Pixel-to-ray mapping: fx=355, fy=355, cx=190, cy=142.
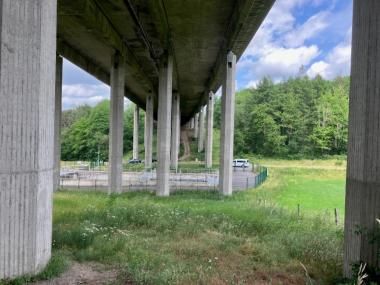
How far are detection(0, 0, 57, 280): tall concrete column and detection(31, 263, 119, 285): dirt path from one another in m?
0.58

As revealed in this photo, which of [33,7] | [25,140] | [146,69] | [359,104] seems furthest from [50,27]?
[146,69]

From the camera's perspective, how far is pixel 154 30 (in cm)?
2267

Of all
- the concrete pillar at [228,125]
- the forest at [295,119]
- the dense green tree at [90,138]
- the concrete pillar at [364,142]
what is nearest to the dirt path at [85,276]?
the concrete pillar at [364,142]

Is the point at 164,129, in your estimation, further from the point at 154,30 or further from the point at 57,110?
the point at 57,110

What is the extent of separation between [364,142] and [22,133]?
6935 millimetres

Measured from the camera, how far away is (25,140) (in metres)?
7.43

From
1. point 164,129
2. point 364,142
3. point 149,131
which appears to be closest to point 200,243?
point 364,142

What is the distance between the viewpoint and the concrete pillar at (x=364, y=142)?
6816 mm

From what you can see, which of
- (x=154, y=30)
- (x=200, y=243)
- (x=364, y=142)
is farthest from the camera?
(x=154, y=30)

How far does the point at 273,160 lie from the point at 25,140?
7442 centimetres

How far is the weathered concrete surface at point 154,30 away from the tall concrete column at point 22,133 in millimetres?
11745

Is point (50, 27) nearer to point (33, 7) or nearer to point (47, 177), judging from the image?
point (33, 7)

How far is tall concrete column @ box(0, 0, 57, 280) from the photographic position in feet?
23.5

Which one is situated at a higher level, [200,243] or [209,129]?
[209,129]
